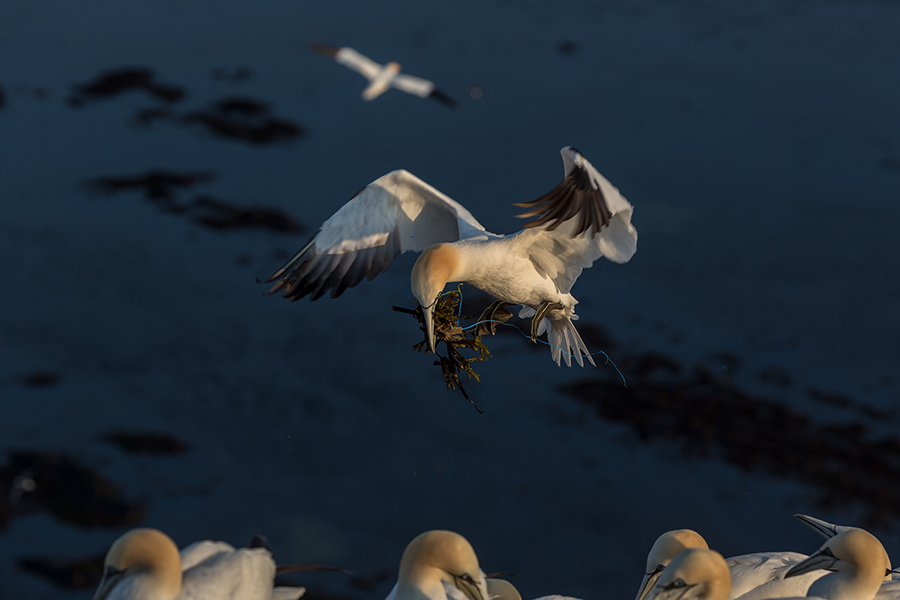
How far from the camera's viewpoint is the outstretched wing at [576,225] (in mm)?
3338

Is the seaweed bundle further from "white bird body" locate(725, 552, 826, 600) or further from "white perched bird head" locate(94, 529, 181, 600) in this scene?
"white bird body" locate(725, 552, 826, 600)

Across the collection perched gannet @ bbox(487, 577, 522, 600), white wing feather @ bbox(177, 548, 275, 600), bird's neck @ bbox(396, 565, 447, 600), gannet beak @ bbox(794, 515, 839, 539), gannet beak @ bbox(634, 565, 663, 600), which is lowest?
white wing feather @ bbox(177, 548, 275, 600)

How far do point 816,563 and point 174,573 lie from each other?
122 inches

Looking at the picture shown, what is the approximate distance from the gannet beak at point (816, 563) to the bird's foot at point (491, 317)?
1899mm

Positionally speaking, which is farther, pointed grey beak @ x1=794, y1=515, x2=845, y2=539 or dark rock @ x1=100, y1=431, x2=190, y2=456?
dark rock @ x1=100, y1=431, x2=190, y2=456

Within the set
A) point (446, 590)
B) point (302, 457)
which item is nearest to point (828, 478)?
point (302, 457)

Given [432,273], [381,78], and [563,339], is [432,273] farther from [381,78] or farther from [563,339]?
[381,78]

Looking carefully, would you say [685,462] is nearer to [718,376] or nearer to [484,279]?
[718,376]

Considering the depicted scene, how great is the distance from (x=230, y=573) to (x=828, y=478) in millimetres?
8365

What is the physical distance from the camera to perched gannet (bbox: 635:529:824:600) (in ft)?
14.6

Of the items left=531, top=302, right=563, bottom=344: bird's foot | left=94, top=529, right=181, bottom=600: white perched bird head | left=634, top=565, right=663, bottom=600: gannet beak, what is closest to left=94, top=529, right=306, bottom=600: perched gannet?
left=94, top=529, right=181, bottom=600: white perched bird head

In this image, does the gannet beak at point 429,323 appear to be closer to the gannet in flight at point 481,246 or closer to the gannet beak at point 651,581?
the gannet in flight at point 481,246

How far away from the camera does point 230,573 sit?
12.7ft

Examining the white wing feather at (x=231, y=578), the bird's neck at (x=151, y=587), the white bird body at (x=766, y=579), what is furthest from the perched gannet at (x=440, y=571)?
the white bird body at (x=766, y=579)
